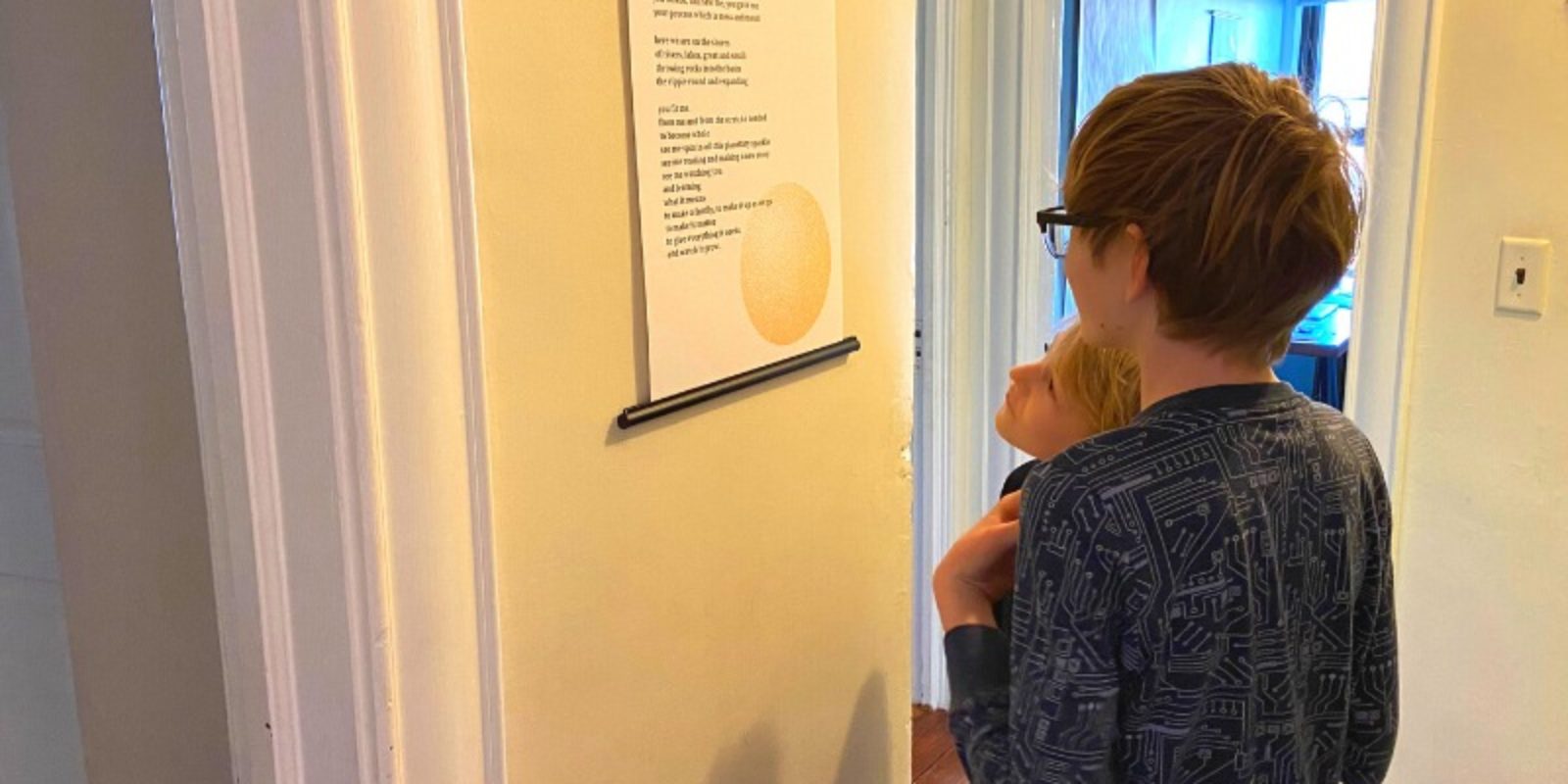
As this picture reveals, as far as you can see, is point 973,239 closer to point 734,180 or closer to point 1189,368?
point 734,180

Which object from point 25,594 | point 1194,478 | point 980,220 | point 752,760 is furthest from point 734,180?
point 980,220

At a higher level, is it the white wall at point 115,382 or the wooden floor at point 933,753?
the white wall at point 115,382

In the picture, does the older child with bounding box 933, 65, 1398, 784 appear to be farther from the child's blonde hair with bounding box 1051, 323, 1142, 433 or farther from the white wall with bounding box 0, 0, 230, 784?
the white wall with bounding box 0, 0, 230, 784

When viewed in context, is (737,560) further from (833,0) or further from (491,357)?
(833,0)

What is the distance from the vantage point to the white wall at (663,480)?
3.05 ft

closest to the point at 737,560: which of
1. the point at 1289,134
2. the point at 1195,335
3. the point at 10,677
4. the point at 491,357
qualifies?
the point at 491,357

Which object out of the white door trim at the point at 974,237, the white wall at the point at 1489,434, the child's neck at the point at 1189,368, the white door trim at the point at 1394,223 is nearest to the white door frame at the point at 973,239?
the white door trim at the point at 974,237

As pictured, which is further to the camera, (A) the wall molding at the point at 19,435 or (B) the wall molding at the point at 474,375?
(A) the wall molding at the point at 19,435

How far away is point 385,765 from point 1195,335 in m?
0.68

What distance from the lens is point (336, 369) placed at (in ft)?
2.67

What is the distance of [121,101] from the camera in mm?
1015

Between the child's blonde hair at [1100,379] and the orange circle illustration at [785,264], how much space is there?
0.27m

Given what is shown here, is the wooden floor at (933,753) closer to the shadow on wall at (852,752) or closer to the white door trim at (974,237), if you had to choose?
the white door trim at (974,237)

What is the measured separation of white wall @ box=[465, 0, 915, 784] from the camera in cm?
93
